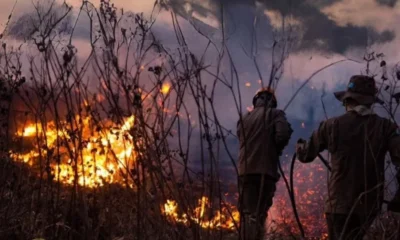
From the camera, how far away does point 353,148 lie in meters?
4.62

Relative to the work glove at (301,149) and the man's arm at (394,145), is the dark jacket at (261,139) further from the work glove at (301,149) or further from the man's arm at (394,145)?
the man's arm at (394,145)

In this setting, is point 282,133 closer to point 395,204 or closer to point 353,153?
point 353,153

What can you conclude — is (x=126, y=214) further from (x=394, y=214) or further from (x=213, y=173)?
(x=213, y=173)

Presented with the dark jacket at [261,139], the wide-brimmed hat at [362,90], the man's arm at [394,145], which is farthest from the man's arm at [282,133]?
the man's arm at [394,145]

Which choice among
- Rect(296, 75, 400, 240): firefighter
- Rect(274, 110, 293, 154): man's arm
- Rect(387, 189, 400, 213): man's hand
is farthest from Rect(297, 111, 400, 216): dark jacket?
Rect(274, 110, 293, 154): man's arm

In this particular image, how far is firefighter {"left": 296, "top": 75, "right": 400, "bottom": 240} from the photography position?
453 centimetres

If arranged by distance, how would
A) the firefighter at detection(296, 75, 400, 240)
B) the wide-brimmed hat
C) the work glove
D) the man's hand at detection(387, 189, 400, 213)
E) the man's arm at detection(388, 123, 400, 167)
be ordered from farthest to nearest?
the work glove → the wide-brimmed hat → the firefighter at detection(296, 75, 400, 240) → the man's arm at detection(388, 123, 400, 167) → the man's hand at detection(387, 189, 400, 213)

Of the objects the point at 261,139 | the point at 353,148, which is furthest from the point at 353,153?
the point at 261,139

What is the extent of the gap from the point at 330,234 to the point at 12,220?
2.73 metres

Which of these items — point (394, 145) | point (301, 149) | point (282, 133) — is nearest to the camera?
point (394, 145)

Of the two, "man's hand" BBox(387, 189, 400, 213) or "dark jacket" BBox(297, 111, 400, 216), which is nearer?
"man's hand" BBox(387, 189, 400, 213)

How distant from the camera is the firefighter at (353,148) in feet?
14.9

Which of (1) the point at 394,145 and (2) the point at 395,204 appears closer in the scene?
(2) the point at 395,204

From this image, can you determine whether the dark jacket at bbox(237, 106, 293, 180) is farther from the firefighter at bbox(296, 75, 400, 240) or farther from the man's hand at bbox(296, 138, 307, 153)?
the firefighter at bbox(296, 75, 400, 240)
